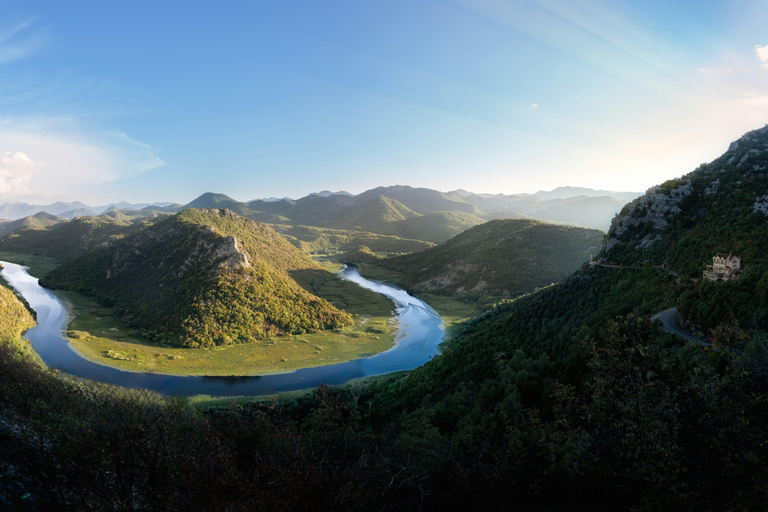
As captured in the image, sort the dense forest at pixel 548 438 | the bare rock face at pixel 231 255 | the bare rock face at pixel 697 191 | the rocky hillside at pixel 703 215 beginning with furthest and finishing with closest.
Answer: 1. the bare rock face at pixel 231 255
2. the bare rock face at pixel 697 191
3. the rocky hillside at pixel 703 215
4. the dense forest at pixel 548 438

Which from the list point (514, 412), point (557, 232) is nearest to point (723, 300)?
point (514, 412)

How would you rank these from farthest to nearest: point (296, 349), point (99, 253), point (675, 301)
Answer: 1. point (99, 253)
2. point (296, 349)
3. point (675, 301)

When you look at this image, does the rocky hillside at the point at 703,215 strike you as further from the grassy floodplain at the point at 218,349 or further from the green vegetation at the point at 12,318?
the green vegetation at the point at 12,318

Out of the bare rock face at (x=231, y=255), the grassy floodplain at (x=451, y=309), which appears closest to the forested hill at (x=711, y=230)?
the grassy floodplain at (x=451, y=309)

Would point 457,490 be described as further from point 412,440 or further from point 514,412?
point 514,412

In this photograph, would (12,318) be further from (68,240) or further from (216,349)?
(68,240)
